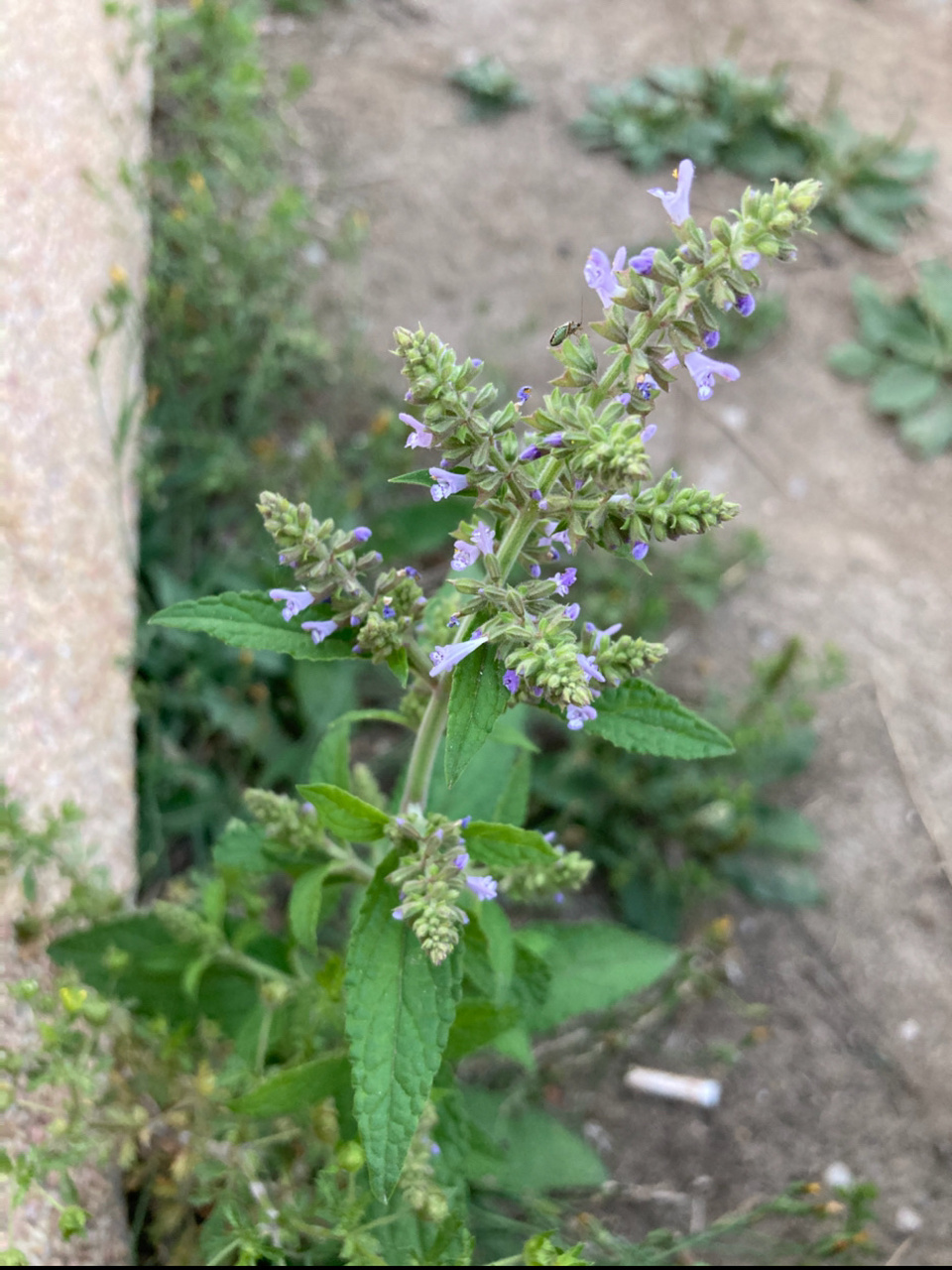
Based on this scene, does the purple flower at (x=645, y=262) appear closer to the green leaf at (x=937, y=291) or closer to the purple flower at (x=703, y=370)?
the purple flower at (x=703, y=370)

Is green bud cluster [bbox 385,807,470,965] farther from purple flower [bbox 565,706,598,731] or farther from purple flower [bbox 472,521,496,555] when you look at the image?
purple flower [bbox 472,521,496,555]

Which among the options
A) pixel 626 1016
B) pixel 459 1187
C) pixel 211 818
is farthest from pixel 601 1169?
pixel 211 818

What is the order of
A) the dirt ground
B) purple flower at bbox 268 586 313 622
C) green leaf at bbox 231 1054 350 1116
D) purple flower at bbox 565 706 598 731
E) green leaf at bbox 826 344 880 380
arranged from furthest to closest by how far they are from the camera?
green leaf at bbox 826 344 880 380 → the dirt ground → green leaf at bbox 231 1054 350 1116 → purple flower at bbox 268 586 313 622 → purple flower at bbox 565 706 598 731

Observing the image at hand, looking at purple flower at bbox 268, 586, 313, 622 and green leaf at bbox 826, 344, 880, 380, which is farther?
green leaf at bbox 826, 344, 880, 380

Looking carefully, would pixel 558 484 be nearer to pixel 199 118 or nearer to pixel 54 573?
pixel 54 573

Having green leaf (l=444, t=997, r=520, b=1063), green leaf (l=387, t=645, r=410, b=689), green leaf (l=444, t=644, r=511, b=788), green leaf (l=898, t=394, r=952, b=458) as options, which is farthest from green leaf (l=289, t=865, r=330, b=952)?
green leaf (l=898, t=394, r=952, b=458)

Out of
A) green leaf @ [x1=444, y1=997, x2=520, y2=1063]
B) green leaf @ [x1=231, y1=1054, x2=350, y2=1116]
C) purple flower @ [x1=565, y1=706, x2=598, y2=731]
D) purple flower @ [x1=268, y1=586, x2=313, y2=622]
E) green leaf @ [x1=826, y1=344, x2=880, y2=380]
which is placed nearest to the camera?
purple flower @ [x1=565, y1=706, x2=598, y2=731]
